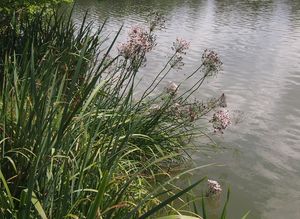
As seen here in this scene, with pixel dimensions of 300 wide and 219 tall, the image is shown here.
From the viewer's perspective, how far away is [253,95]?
42.5 feet

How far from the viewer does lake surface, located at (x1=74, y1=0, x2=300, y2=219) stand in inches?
281

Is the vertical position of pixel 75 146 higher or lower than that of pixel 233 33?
higher

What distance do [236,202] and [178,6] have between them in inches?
1419

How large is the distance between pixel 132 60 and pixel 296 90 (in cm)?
944

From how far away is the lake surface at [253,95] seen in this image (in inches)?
281

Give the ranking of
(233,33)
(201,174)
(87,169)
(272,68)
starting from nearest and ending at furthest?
(87,169), (201,174), (272,68), (233,33)

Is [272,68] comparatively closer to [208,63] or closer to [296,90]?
[296,90]

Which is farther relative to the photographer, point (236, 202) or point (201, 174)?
point (201, 174)

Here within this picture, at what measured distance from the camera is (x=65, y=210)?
10.2ft

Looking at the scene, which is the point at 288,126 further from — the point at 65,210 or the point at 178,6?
the point at 178,6

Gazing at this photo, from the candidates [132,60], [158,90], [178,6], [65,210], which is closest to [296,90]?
[158,90]

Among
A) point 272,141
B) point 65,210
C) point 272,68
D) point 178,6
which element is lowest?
point 178,6

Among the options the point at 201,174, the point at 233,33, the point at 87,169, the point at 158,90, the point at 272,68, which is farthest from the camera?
the point at 233,33

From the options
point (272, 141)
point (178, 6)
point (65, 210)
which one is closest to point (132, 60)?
point (65, 210)
